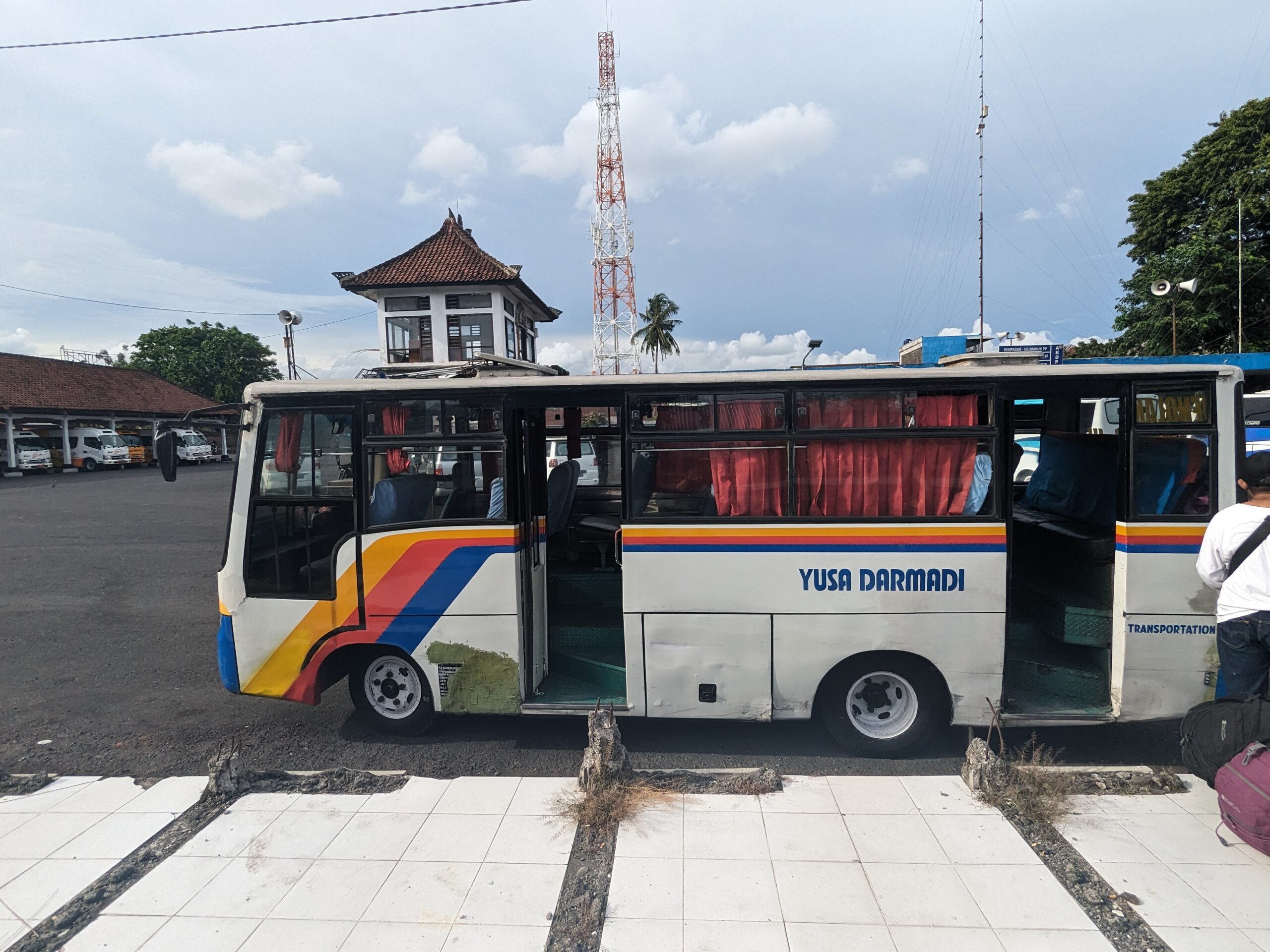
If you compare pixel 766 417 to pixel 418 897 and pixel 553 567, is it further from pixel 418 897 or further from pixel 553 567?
pixel 418 897

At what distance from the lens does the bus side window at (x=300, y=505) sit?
476cm

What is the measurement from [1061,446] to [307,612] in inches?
230

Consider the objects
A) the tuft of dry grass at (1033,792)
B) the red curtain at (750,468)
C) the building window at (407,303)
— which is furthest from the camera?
the building window at (407,303)

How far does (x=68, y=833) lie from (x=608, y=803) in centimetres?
310

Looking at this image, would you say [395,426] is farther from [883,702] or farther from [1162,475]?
[1162,475]

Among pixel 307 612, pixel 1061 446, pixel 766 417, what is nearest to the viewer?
pixel 766 417

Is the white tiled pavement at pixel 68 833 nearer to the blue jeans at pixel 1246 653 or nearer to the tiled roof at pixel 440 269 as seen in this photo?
the blue jeans at pixel 1246 653

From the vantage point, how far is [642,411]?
4566 millimetres

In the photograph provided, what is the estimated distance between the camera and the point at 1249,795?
11.2 ft

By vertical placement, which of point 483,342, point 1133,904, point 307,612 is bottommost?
point 1133,904

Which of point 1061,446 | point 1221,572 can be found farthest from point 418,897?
point 1061,446

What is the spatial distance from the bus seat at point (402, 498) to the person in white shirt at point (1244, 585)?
15.4ft

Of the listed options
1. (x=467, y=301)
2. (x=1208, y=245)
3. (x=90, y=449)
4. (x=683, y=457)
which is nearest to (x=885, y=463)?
(x=683, y=457)

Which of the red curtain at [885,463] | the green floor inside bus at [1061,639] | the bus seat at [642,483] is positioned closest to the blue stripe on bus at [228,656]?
the bus seat at [642,483]
